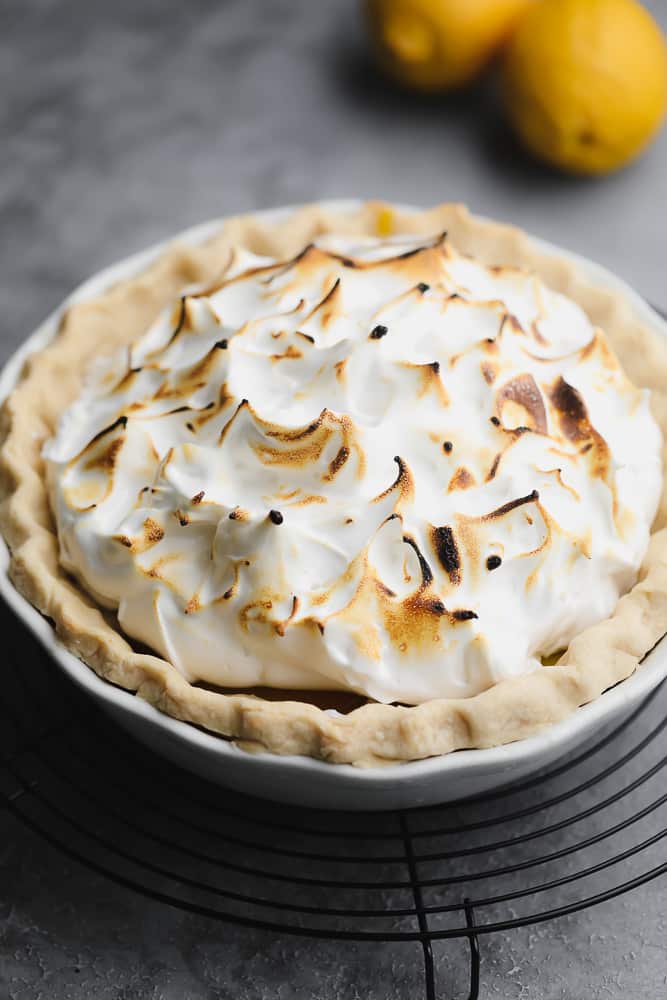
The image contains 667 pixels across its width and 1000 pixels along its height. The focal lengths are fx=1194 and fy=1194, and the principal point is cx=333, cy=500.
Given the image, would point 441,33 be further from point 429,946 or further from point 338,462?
point 429,946

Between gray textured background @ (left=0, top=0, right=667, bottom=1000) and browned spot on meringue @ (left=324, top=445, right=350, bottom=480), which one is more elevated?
browned spot on meringue @ (left=324, top=445, right=350, bottom=480)

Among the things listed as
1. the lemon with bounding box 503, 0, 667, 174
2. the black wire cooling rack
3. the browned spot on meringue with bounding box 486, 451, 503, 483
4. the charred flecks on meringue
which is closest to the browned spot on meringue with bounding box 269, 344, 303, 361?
the charred flecks on meringue

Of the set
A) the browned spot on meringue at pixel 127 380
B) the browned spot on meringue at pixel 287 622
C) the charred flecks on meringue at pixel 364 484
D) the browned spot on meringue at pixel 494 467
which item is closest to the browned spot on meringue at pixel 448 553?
the charred flecks on meringue at pixel 364 484

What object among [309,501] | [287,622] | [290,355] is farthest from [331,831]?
[290,355]

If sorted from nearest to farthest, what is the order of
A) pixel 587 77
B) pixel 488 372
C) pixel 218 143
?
pixel 488 372
pixel 587 77
pixel 218 143

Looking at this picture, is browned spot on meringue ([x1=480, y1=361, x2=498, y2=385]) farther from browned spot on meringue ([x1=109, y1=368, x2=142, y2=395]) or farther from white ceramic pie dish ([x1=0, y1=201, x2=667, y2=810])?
browned spot on meringue ([x1=109, y1=368, x2=142, y2=395])
